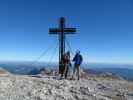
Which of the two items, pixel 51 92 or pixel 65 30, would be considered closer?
pixel 51 92

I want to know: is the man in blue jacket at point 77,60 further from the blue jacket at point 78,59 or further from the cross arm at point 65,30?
the cross arm at point 65,30

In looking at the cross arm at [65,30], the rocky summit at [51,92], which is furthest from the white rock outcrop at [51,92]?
the cross arm at [65,30]

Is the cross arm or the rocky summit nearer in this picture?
the rocky summit

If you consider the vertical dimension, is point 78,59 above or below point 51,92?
above

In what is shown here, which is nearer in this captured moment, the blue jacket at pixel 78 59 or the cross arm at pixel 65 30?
the blue jacket at pixel 78 59

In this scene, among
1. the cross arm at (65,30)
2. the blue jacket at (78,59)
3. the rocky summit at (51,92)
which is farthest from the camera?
the cross arm at (65,30)

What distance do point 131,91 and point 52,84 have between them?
520cm

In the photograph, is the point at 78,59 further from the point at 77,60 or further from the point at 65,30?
the point at 65,30

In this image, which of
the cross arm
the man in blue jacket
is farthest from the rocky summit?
the cross arm

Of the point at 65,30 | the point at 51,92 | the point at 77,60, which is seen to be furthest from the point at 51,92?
the point at 65,30

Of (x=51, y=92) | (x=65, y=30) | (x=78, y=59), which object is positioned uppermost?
(x=65, y=30)

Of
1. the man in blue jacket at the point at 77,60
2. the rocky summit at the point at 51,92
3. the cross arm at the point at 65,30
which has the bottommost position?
the rocky summit at the point at 51,92

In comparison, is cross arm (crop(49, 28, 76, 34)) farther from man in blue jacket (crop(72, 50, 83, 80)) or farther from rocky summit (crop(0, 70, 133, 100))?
rocky summit (crop(0, 70, 133, 100))

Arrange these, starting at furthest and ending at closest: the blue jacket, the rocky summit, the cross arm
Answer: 1. the cross arm
2. the blue jacket
3. the rocky summit
